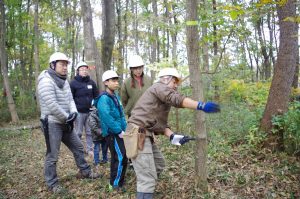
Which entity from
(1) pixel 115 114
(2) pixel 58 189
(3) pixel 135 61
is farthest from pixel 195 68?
(2) pixel 58 189

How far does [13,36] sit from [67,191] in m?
15.4

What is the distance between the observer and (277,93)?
560 centimetres

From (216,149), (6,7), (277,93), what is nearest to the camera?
(277,93)

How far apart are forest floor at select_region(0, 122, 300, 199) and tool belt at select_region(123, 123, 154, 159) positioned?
1.14 m

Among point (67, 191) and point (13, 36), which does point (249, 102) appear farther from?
point (13, 36)

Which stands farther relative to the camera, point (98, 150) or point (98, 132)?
point (98, 150)

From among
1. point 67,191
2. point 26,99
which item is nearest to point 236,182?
point 67,191

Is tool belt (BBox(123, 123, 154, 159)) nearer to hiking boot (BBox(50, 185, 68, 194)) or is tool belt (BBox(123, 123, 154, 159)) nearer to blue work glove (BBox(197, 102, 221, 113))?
blue work glove (BBox(197, 102, 221, 113))

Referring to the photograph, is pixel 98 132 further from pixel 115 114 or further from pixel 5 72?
pixel 5 72

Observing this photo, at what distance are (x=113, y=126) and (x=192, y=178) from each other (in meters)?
1.62

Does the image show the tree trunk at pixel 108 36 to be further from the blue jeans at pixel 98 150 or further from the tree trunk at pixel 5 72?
the blue jeans at pixel 98 150

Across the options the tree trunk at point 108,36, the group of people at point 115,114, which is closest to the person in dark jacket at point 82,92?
the group of people at point 115,114

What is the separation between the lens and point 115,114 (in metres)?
5.04

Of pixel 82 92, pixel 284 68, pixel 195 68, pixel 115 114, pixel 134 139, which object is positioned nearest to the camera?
pixel 134 139
